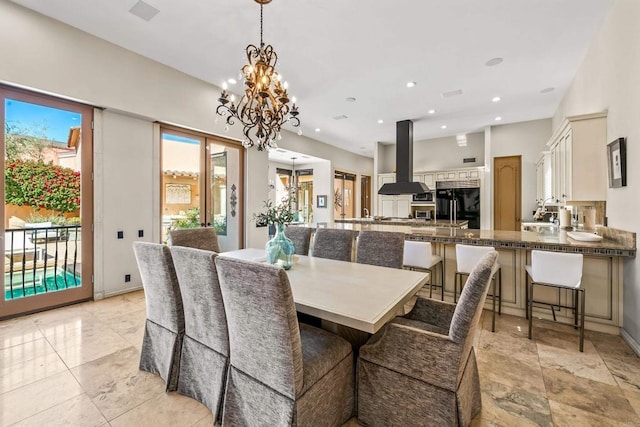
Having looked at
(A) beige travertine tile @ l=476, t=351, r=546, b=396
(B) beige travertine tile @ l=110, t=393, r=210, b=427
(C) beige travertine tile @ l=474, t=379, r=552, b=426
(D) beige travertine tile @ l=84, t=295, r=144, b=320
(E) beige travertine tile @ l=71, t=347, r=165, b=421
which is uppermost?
(D) beige travertine tile @ l=84, t=295, r=144, b=320

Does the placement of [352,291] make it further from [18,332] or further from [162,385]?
[18,332]

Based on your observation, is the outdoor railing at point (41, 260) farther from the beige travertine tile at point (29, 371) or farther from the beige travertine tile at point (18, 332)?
the beige travertine tile at point (29, 371)

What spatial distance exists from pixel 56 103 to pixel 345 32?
11.5ft

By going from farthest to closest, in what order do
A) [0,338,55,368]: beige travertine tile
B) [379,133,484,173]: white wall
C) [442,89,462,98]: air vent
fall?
[379,133,484,173]: white wall < [442,89,462,98]: air vent < [0,338,55,368]: beige travertine tile

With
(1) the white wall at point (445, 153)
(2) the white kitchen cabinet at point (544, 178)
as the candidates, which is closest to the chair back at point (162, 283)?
(2) the white kitchen cabinet at point (544, 178)

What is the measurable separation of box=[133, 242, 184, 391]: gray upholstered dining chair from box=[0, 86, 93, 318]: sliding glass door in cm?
232

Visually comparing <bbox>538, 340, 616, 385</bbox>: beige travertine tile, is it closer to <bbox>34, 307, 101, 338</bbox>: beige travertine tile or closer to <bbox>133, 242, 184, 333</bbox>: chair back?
<bbox>133, 242, 184, 333</bbox>: chair back

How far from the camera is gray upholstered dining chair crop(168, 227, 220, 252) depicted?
9.54 ft

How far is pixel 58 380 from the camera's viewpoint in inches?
79.7

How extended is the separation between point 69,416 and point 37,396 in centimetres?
41

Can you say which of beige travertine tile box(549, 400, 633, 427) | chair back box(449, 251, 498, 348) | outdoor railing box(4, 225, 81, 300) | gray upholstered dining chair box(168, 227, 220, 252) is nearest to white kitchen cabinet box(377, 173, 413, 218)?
gray upholstered dining chair box(168, 227, 220, 252)

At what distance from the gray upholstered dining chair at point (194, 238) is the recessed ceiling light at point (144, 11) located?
2312mm

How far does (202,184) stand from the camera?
482cm

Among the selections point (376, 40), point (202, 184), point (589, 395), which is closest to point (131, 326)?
point (202, 184)
